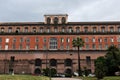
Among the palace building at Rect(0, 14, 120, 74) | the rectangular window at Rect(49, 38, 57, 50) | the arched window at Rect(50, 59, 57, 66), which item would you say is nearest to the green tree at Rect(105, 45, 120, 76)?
the palace building at Rect(0, 14, 120, 74)

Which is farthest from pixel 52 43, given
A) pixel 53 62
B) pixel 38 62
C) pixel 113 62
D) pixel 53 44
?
pixel 113 62

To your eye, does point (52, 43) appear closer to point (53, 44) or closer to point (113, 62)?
point (53, 44)

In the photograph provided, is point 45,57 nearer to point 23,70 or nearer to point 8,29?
point 23,70

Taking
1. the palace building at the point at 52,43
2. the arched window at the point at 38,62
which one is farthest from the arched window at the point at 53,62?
the arched window at the point at 38,62

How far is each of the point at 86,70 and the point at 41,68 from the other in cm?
1829

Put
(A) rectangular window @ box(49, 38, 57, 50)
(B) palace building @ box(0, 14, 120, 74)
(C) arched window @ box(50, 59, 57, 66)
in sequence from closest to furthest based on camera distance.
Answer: (B) palace building @ box(0, 14, 120, 74)
(C) arched window @ box(50, 59, 57, 66)
(A) rectangular window @ box(49, 38, 57, 50)

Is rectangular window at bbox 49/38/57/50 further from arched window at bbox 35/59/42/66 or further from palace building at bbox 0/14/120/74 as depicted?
arched window at bbox 35/59/42/66

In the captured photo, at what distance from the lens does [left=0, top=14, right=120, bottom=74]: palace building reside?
115 meters

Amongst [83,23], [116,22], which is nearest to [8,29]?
[83,23]

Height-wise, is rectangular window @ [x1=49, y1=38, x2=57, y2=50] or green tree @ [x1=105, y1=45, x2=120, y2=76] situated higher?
rectangular window @ [x1=49, y1=38, x2=57, y2=50]

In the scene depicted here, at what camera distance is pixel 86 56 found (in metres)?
115

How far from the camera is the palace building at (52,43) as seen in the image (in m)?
115

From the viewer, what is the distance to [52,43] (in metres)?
117

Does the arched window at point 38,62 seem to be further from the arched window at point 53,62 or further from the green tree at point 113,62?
the green tree at point 113,62
